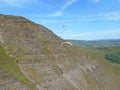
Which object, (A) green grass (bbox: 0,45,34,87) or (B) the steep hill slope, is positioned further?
(B) the steep hill slope

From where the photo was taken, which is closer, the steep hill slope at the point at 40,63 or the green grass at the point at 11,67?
the green grass at the point at 11,67

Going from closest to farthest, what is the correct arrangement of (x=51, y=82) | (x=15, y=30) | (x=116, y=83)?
(x=51, y=82), (x=15, y=30), (x=116, y=83)

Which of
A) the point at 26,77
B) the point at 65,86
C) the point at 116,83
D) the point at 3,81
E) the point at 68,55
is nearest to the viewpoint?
the point at 3,81

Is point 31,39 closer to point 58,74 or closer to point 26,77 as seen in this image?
point 58,74

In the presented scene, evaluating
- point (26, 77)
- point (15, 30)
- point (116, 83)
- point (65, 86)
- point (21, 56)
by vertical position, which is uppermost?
point (15, 30)

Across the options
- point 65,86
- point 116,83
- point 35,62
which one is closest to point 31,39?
point 35,62

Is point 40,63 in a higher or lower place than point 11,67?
lower
